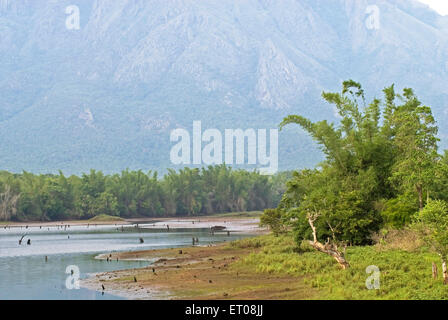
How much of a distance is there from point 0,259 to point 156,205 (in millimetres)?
87443

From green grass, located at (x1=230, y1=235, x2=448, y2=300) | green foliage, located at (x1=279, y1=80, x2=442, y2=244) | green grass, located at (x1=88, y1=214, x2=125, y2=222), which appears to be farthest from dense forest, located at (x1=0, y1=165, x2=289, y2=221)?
green grass, located at (x1=230, y1=235, x2=448, y2=300)

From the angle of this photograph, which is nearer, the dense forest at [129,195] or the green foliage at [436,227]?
the green foliage at [436,227]

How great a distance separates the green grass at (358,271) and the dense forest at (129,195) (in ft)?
293

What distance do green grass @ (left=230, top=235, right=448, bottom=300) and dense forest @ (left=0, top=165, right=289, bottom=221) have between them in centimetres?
8924

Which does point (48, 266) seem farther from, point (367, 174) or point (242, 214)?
point (242, 214)

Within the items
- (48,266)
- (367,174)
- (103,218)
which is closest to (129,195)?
(103,218)

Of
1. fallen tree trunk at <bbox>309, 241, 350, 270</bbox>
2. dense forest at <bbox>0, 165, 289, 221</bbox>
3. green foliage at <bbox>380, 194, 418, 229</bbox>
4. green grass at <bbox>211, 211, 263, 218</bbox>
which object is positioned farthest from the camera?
green grass at <bbox>211, 211, 263, 218</bbox>

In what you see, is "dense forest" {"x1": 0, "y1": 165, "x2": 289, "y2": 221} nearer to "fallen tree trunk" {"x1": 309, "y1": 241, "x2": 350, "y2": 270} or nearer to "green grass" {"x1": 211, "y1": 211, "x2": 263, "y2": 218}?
"green grass" {"x1": 211, "y1": 211, "x2": 263, "y2": 218}

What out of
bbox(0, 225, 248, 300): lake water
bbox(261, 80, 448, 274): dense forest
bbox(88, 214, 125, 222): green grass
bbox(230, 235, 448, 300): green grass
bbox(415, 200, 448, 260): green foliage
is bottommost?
bbox(0, 225, 248, 300): lake water

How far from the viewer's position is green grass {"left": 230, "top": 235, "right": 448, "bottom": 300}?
74.3ft

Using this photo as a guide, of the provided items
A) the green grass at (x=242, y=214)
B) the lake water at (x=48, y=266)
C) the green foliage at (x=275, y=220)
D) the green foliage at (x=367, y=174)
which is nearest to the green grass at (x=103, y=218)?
the green grass at (x=242, y=214)

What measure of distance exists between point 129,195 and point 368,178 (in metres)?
100

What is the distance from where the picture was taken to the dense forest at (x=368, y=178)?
35.3m

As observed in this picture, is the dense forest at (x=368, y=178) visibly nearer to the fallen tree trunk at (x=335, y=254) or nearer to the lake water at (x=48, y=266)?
the fallen tree trunk at (x=335, y=254)
